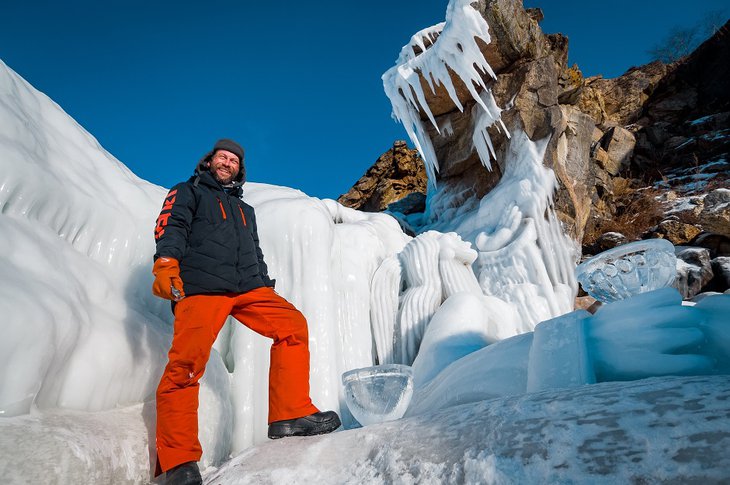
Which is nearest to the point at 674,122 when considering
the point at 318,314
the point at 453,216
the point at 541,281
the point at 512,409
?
the point at 453,216

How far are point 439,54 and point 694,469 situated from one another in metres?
6.65

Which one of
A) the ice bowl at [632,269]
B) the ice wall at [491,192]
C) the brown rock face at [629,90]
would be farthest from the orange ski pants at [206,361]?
the brown rock face at [629,90]

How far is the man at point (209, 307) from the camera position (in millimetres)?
1555

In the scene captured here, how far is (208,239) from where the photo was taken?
6.27 feet

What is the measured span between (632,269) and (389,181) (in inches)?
333

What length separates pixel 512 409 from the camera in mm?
964

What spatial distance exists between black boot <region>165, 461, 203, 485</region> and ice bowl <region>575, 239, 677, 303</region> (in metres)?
1.73

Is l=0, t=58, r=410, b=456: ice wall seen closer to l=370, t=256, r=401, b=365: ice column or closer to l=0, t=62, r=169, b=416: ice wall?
l=0, t=62, r=169, b=416: ice wall

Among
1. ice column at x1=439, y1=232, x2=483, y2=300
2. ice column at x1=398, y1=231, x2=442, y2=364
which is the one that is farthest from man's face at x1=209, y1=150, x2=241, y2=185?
ice column at x1=439, y1=232, x2=483, y2=300

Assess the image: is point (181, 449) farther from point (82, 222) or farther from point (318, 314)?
point (318, 314)

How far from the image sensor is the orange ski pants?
1.52 m

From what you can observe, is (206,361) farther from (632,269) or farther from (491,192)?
(491,192)

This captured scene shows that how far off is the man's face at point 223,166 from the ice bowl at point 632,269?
1.74 meters

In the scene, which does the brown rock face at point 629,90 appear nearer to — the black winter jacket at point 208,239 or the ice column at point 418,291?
the ice column at point 418,291
